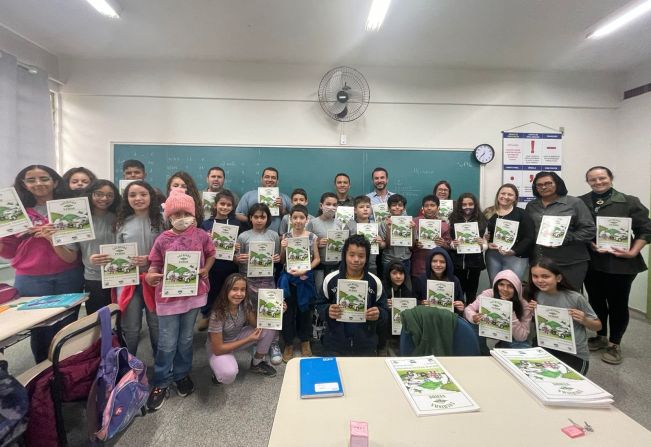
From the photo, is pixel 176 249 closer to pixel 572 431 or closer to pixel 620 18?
pixel 572 431

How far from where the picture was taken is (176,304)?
77.0 inches

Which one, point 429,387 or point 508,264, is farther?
point 508,264

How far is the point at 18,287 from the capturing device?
81.0 inches

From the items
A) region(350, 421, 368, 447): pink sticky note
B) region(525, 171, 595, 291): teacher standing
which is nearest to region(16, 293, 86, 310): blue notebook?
region(350, 421, 368, 447): pink sticky note

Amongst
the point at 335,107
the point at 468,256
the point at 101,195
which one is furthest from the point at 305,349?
the point at 335,107

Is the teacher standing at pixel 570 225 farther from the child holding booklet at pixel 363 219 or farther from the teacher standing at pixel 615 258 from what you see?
the child holding booklet at pixel 363 219

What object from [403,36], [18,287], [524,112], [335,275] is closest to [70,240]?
[18,287]

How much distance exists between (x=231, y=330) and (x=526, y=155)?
4466 millimetres

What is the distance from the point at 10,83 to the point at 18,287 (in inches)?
97.2

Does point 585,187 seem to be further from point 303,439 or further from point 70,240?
point 70,240

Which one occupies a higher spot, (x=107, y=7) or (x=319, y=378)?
(x=107, y=7)

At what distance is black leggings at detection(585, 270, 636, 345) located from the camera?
263 cm

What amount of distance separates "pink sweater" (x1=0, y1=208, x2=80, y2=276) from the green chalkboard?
1873 millimetres

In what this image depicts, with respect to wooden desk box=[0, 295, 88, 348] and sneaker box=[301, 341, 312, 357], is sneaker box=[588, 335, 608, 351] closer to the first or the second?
sneaker box=[301, 341, 312, 357]
